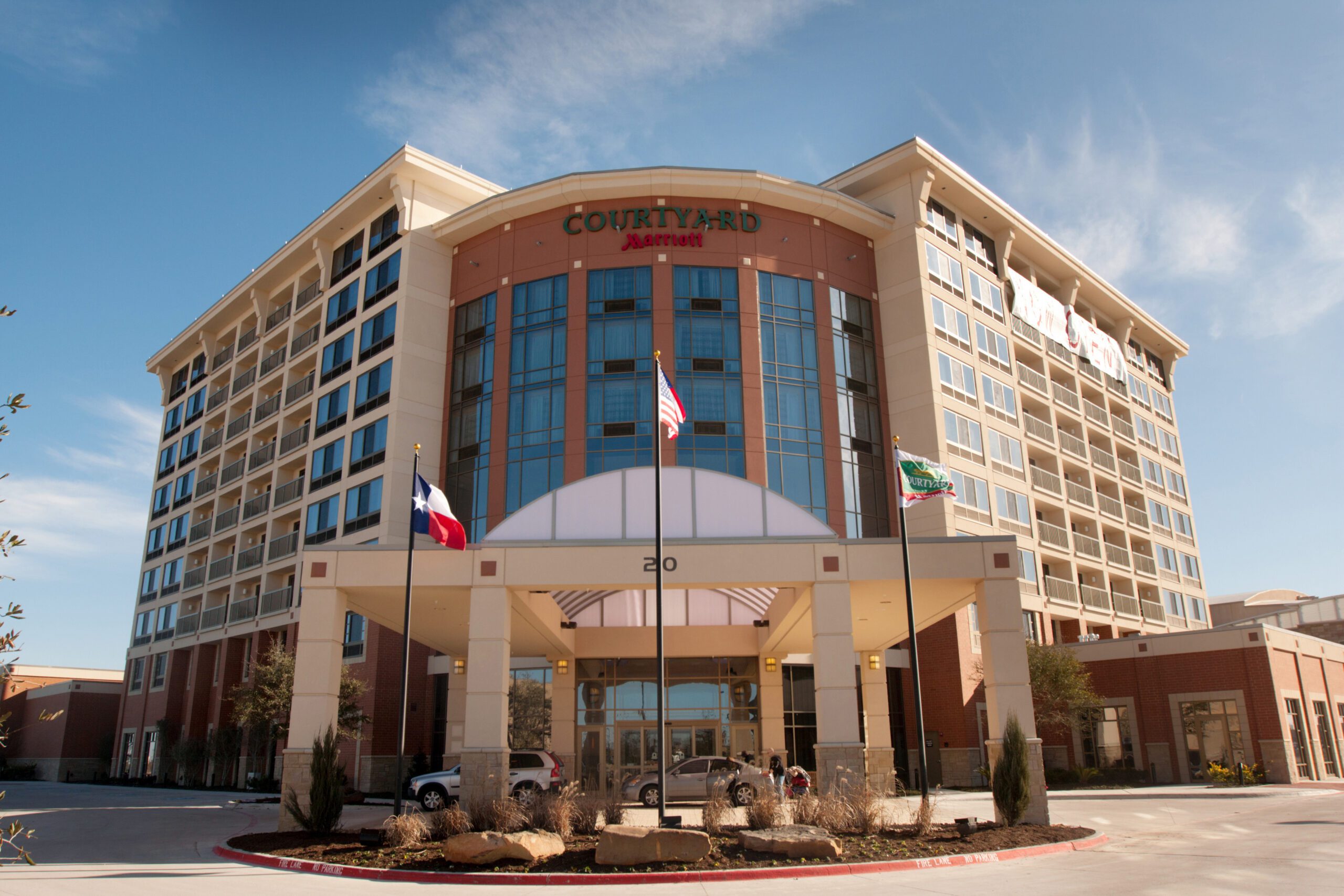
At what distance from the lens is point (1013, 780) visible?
19.4 meters

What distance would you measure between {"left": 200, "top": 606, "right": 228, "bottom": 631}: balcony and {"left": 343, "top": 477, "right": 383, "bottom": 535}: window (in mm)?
14461

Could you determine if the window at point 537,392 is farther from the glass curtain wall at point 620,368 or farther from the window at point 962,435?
the window at point 962,435

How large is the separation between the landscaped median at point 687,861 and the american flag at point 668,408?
27.6ft

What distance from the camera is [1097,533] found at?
55031 mm

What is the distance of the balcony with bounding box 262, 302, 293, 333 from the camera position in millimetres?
58312

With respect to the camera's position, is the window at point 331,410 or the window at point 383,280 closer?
the window at point 383,280

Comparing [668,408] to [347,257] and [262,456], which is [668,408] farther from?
[262,456]

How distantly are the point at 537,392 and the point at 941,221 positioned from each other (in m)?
22.8

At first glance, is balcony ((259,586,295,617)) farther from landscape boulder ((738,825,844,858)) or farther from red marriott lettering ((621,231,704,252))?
landscape boulder ((738,825,844,858))

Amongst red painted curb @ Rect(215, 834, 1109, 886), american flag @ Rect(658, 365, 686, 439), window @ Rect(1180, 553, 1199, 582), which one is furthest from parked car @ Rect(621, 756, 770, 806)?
window @ Rect(1180, 553, 1199, 582)

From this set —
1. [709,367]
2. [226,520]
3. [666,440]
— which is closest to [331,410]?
[226,520]

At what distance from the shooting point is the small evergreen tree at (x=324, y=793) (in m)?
19.4

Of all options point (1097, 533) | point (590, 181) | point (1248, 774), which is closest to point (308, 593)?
point (590, 181)

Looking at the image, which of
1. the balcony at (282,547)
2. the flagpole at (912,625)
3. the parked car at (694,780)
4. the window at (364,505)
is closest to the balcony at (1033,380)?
the parked car at (694,780)
